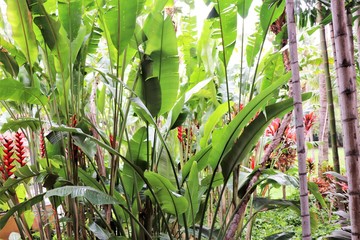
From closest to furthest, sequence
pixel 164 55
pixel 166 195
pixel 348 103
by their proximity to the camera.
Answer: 1. pixel 348 103
2. pixel 166 195
3. pixel 164 55

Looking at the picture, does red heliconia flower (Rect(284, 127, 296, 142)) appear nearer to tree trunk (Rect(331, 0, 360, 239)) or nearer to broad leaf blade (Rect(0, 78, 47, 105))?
tree trunk (Rect(331, 0, 360, 239))

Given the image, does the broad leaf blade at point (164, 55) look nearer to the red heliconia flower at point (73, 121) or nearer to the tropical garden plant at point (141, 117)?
the tropical garden plant at point (141, 117)

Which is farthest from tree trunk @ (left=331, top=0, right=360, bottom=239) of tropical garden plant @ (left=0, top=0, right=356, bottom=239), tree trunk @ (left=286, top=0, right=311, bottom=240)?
tropical garden plant @ (left=0, top=0, right=356, bottom=239)

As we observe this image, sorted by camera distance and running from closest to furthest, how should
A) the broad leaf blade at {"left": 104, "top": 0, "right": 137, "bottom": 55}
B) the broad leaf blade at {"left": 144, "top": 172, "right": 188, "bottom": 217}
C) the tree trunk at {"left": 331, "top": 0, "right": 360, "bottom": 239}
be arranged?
the tree trunk at {"left": 331, "top": 0, "right": 360, "bottom": 239} → the broad leaf blade at {"left": 144, "top": 172, "right": 188, "bottom": 217} → the broad leaf blade at {"left": 104, "top": 0, "right": 137, "bottom": 55}

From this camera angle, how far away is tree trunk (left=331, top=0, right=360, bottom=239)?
973 mm

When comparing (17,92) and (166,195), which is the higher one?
(17,92)

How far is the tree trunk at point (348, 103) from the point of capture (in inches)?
38.3

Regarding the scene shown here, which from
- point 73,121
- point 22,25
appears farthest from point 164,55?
point 22,25

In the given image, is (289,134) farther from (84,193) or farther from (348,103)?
(84,193)

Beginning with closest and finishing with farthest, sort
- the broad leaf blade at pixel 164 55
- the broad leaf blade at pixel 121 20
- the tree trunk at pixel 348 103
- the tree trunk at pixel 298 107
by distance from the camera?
1. the tree trunk at pixel 348 103
2. the tree trunk at pixel 298 107
3. the broad leaf blade at pixel 121 20
4. the broad leaf blade at pixel 164 55

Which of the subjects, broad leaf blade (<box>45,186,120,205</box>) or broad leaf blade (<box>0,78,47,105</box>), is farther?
broad leaf blade (<box>0,78,47,105</box>)

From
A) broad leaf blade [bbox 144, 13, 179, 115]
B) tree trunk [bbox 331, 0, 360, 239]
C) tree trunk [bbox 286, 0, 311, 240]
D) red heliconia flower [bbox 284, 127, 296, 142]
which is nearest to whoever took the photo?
tree trunk [bbox 331, 0, 360, 239]

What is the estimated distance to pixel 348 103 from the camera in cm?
97

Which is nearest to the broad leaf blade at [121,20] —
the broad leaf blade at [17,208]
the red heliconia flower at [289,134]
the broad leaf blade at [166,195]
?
the broad leaf blade at [166,195]
